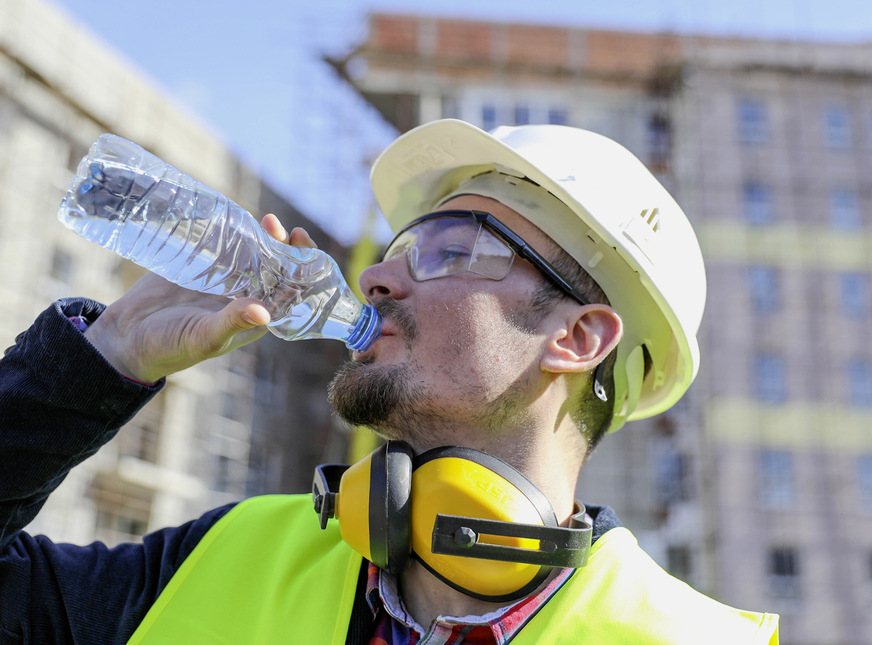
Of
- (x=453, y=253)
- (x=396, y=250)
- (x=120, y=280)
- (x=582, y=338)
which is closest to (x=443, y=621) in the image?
(x=582, y=338)

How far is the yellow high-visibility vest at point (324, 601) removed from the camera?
6.38ft

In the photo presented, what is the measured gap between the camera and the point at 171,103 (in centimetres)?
2028

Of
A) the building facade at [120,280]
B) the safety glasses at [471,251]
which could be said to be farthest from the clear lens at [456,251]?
the building facade at [120,280]

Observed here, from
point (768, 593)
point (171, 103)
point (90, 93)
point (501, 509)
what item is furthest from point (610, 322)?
point (768, 593)

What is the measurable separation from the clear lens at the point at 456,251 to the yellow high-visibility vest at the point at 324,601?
79 centimetres

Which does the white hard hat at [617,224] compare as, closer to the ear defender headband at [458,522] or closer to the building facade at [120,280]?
the ear defender headband at [458,522]

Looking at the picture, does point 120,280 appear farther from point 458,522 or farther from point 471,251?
point 458,522

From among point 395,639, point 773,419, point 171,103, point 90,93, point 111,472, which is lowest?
point 395,639

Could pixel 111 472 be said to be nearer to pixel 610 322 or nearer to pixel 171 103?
pixel 171 103

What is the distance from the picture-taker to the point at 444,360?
230 cm

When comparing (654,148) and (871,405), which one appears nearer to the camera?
(871,405)

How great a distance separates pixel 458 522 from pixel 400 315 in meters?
0.66

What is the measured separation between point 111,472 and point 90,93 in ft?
25.5

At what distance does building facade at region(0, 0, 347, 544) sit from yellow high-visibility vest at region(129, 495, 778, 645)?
45.0 feet
